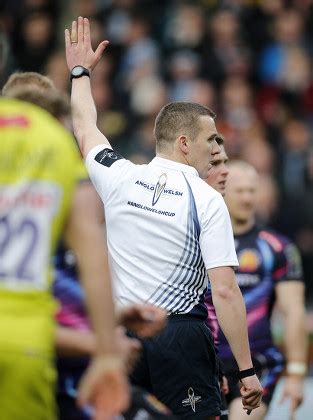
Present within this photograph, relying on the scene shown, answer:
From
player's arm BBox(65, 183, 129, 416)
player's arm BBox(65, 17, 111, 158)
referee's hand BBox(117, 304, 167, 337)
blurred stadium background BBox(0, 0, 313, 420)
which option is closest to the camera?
player's arm BBox(65, 183, 129, 416)

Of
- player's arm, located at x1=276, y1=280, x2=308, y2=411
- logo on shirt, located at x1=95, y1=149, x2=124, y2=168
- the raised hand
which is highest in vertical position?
the raised hand

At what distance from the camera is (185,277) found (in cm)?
640

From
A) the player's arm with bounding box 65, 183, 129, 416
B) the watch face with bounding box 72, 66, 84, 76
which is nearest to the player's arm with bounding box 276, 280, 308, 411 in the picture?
the watch face with bounding box 72, 66, 84, 76

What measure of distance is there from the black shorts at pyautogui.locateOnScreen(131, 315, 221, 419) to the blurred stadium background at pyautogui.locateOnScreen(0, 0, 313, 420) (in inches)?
292

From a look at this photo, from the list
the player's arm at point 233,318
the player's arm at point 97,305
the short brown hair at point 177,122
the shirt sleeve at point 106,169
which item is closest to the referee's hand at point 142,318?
Answer: the player's arm at point 97,305

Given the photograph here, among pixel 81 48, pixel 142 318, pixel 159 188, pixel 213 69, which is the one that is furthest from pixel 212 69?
pixel 142 318

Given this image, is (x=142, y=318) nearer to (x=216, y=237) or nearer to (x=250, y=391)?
(x=216, y=237)

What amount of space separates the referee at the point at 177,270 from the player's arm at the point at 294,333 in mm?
2376

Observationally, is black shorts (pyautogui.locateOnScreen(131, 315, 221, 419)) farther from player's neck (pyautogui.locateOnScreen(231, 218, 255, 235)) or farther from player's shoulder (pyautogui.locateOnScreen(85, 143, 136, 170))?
player's neck (pyautogui.locateOnScreen(231, 218, 255, 235))

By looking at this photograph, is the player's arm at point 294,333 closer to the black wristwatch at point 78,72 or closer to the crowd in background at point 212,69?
the black wristwatch at point 78,72

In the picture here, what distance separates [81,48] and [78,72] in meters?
0.19

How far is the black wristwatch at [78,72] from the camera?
7.01m

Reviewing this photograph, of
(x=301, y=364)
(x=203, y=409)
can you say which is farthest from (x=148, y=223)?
(x=301, y=364)

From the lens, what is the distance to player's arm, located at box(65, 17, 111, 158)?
6.85 meters
